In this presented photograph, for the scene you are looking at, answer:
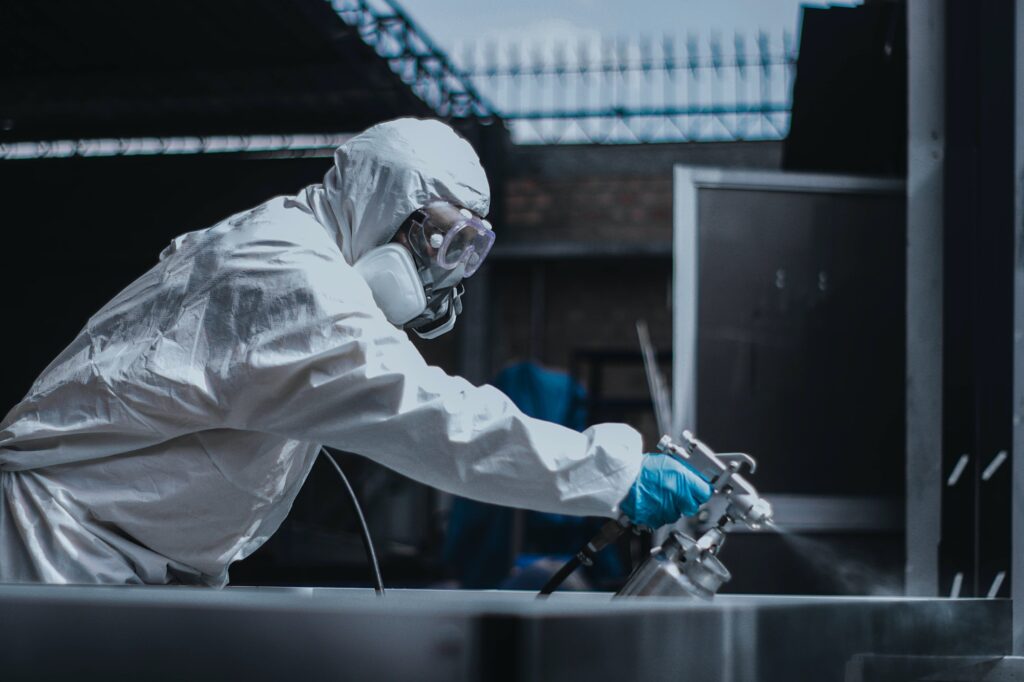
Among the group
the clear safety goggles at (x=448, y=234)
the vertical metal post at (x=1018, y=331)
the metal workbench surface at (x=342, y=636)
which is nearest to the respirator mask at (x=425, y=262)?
the clear safety goggles at (x=448, y=234)

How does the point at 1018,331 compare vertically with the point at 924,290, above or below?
below

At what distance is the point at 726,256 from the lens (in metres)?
3.36

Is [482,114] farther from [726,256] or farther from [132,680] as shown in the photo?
[132,680]

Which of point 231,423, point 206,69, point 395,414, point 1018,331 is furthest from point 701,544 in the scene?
point 206,69

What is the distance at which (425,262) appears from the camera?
166cm

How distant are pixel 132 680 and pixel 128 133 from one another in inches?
209

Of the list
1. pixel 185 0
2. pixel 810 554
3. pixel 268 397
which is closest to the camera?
pixel 268 397

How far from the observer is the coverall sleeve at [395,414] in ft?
4.23

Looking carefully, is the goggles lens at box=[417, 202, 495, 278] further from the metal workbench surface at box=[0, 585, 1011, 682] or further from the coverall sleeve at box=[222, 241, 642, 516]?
the metal workbench surface at box=[0, 585, 1011, 682]

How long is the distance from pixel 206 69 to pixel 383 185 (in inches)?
158

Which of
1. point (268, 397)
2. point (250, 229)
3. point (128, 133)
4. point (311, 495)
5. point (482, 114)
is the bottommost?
point (311, 495)

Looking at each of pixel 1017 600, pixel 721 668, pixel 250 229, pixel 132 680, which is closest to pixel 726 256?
pixel 1017 600

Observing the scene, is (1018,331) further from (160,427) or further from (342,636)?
(342,636)

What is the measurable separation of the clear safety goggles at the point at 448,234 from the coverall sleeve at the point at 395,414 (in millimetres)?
287
